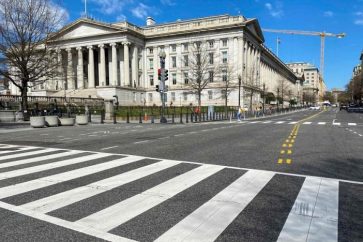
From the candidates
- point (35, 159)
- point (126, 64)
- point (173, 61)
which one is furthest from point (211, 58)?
point (35, 159)

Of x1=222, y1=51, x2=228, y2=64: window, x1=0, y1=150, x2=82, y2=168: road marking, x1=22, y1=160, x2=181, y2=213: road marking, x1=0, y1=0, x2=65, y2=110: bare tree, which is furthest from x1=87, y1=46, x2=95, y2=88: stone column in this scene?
x1=22, y1=160, x2=181, y2=213: road marking

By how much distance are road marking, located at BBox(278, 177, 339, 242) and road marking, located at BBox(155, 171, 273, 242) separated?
769 millimetres

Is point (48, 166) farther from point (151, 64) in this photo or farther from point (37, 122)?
point (151, 64)

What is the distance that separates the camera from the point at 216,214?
4879mm

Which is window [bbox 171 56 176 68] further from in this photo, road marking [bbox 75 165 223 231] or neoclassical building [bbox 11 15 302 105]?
road marking [bbox 75 165 223 231]

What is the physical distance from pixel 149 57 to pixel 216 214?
9044 cm

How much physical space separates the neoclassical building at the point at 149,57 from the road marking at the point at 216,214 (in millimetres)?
73130

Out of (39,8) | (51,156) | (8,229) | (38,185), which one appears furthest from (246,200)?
(39,8)

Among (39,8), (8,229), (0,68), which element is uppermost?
(39,8)

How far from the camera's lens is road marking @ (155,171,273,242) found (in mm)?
4137

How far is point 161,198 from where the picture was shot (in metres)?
5.71

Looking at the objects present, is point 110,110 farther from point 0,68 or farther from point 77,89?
point 77,89

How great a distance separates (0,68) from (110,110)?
12.3 m

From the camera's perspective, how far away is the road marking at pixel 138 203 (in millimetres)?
4617
